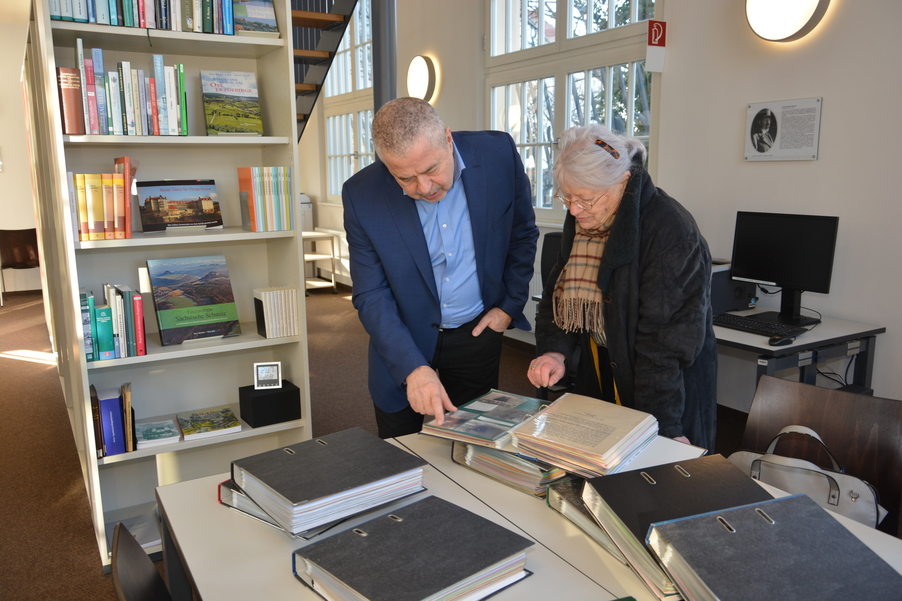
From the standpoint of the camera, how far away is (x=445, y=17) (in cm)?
605

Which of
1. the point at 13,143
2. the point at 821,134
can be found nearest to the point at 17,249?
the point at 13,143

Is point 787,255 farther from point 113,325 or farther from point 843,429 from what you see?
point 113,325

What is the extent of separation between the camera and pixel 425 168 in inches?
67.4

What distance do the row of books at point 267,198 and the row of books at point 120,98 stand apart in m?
0.31

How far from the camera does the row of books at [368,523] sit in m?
1.00

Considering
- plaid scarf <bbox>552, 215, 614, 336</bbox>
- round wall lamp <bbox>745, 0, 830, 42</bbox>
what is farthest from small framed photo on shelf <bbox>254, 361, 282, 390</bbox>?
round wall lamp <bbox>745, 0, 830, 42</bbox>

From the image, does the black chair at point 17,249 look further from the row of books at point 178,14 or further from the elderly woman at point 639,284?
the elderly woman at point 639,284

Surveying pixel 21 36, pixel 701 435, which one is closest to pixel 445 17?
pixel 701 435

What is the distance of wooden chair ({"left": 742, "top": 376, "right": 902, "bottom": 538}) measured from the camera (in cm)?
172

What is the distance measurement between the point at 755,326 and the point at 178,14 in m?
2.80

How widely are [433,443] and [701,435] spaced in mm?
763

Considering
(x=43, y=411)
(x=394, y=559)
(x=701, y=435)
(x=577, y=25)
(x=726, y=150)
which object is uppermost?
(x=577, y=25)

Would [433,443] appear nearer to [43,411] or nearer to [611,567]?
[611,567]

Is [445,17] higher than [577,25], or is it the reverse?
[445,17]
